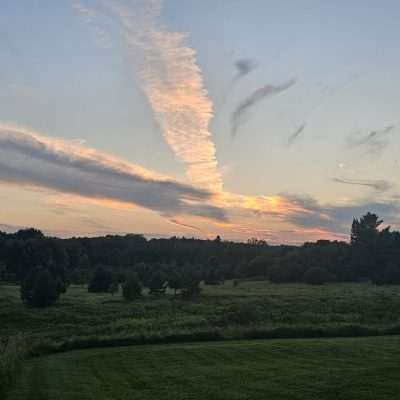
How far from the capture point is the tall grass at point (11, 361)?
62.3ft

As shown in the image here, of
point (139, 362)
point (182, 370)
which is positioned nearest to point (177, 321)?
point (139, 362)

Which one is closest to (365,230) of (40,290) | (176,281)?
(176,281)

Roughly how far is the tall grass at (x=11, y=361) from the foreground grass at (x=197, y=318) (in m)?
2.75

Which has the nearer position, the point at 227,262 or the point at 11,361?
the point at 11,361

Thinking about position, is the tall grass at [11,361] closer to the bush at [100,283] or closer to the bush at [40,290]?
the bush at [40,290]

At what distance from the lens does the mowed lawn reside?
16406 mm

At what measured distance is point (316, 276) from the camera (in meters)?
99.1

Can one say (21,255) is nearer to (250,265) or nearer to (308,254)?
(250,265)

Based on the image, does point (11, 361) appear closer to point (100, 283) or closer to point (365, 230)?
point (100, 283)

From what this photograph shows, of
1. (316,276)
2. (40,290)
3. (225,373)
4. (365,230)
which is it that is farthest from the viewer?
(365,230)

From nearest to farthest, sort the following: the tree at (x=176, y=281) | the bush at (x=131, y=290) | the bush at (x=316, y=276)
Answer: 1. the bush at (x=131, y=290)
2. the tree at (x=176, y=281)
3. the bush at (x=316, y=276)

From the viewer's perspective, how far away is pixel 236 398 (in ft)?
51.8

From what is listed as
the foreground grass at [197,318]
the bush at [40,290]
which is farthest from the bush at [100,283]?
the bush at [40,290]

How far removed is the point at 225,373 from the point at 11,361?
8.49 meters
